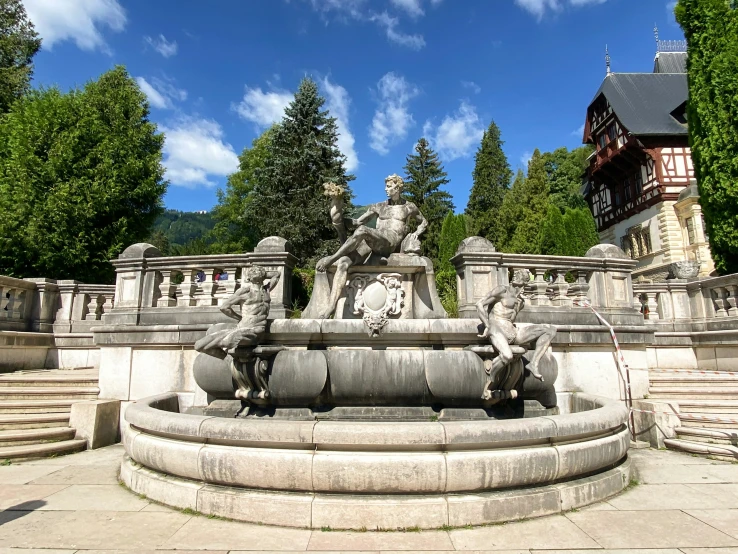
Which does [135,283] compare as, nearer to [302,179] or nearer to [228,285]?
[228,285]

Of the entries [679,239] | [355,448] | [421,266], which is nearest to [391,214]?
[421,266]

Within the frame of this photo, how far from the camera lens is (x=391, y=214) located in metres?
7.40

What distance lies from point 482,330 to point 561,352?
117 inches

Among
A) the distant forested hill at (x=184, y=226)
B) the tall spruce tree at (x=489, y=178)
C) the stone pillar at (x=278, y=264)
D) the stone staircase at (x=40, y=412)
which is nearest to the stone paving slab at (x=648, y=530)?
the stone pillar at (x=278, y=264)

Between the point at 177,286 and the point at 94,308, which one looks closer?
the point at 177,286

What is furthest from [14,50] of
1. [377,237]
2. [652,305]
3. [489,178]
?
[489,178]

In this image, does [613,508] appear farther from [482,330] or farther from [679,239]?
[679,239]

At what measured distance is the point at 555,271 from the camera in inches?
343

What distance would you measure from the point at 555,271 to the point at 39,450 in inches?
355

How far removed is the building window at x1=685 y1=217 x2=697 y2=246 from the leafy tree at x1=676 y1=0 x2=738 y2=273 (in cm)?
1360

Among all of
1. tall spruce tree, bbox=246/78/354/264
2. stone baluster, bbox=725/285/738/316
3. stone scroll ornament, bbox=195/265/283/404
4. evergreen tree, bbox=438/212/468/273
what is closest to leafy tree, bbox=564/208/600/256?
evergreen tree, bbox=438/212/468/273

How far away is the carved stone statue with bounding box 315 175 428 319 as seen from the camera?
22.0 feet

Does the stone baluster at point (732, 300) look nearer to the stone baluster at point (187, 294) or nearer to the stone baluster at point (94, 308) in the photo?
the stone baluster at point (187, 294)

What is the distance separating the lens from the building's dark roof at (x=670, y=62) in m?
38.2
